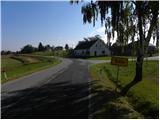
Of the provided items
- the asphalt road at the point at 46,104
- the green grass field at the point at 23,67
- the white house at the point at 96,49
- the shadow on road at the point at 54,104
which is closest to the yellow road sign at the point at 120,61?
the shadow on road at the point at 54,104

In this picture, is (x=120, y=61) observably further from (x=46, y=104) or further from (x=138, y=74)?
(x=46, y=104)

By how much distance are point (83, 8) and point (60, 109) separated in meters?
9.90

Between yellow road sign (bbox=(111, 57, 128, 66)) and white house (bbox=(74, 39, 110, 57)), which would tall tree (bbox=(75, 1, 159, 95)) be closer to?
yellow road sign (bbox=(111, 57, 128, 66))

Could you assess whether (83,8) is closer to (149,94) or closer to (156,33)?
(156,33)

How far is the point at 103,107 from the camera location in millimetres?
12969

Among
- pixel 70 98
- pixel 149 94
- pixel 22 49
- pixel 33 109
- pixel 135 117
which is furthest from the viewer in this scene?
pixel 22 49

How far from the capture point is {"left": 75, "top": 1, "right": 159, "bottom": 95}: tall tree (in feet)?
59.2

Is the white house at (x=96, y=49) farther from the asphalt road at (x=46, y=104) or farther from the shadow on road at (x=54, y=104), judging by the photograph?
the asphalt road at (x=46, y=104)

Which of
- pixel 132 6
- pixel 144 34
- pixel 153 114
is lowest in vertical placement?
pixel 153 114

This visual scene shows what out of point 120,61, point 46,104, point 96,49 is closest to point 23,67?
point 120,61

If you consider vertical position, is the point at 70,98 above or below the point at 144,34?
below

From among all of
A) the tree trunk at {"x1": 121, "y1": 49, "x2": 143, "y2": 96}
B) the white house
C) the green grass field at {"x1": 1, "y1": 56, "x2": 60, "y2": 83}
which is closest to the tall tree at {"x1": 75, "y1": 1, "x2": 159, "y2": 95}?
the tree trunk at {"x1": 121, "y1": 49, "x2": 143, "y2": 96}

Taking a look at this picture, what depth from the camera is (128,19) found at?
18953mm

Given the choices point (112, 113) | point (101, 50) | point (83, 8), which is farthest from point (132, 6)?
point (101, 50)
